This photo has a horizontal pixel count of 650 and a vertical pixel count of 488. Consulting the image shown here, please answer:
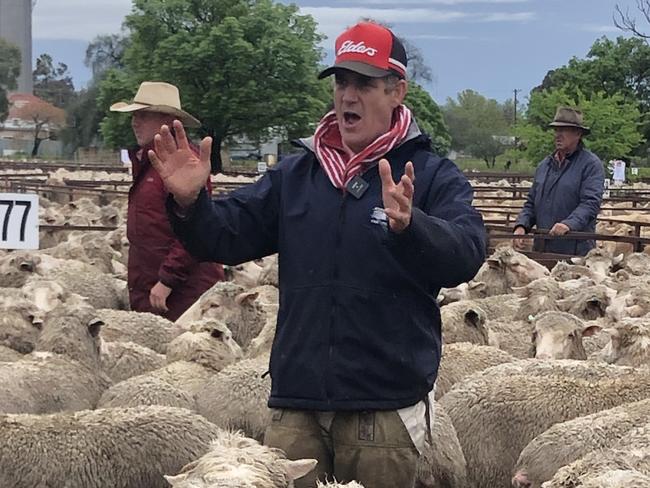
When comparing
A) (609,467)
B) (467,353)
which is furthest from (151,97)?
(609,467)

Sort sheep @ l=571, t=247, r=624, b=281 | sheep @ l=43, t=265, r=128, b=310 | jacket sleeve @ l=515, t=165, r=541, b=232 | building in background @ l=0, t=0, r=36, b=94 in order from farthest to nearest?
building in background @ l=0, t=0, r=36, b=94 < sheep @ l=571, t=247, r=624, b=281 < jacket sleeve @ l=515, t=165, r=541, b=232 < sheep @ l=43, t=265, r=128, b=310

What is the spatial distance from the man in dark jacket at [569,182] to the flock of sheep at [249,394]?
90 cm

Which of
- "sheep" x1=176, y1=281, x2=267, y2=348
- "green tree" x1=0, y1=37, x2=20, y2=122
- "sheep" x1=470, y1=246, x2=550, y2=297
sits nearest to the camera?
"sheep" x1=176, y1=281, x2=267, y2=348

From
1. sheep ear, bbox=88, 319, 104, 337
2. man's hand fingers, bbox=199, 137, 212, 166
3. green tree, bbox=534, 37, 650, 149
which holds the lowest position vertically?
sheep ear, bbox=88, 319, 104, 337

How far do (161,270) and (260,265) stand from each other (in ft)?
14.7

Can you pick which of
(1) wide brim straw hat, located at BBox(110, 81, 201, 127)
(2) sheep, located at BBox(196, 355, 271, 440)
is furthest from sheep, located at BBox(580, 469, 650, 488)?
(1) wide brim straw hat, located at BBox(110, 81, 201, 127)

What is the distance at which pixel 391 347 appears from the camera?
288 centimetres

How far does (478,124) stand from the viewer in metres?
99.9

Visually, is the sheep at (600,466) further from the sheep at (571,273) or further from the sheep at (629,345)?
the sheep at (571,273)

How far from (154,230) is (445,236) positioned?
3434 mm

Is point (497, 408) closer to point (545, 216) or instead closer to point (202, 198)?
point (202, 198)

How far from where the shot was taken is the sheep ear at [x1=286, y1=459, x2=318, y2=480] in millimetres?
2775

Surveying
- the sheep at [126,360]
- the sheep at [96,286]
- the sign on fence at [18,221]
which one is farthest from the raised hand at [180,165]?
the sheep at [96,286]

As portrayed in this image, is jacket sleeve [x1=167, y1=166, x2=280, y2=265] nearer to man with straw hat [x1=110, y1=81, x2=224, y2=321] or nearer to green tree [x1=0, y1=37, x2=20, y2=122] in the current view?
man with straw hat [x1=110, y1=81, x2=224, y2=321]
